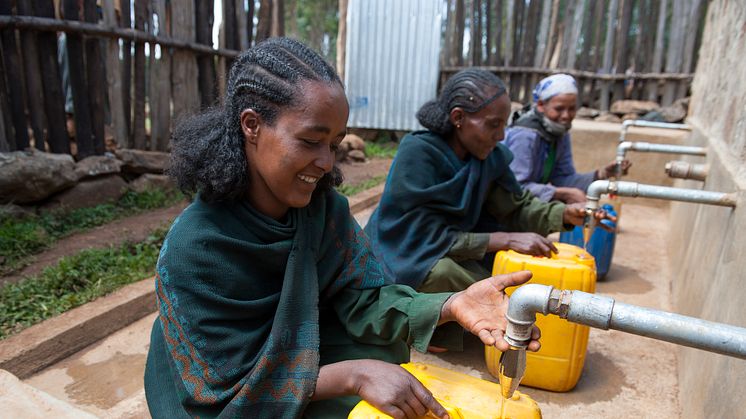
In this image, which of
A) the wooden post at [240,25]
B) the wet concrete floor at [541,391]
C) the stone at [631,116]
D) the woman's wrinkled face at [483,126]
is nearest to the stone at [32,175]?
the wet concrete floor at [541,391]

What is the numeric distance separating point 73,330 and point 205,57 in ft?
11.2

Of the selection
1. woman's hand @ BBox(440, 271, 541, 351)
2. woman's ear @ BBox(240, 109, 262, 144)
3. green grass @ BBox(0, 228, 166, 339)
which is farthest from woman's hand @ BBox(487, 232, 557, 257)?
green grass @ BBox(0, 228, 166, 339)

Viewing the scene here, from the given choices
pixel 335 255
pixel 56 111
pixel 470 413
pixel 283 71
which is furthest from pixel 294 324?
pixel 56 111

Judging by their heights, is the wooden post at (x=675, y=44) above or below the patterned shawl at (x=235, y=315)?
above

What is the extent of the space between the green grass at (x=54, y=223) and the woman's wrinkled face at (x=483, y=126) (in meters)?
2.62

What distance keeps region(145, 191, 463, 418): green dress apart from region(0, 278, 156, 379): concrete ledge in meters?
1.08

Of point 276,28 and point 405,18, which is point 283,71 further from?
point 405,18

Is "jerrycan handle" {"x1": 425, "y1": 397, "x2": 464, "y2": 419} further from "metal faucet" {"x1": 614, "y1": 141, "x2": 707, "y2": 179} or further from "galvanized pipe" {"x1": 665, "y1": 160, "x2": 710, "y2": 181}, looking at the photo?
"metal faucet" {"x1": 614, "y1": 141, "x2": 707, "y2": 179}

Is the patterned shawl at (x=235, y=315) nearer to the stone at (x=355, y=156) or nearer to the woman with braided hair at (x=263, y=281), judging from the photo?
the woman with braided hair at (x=263, y=281)

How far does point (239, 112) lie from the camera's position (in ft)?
4.42

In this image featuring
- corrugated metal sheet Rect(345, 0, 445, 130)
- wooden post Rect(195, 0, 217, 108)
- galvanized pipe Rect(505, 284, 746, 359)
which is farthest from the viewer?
corrugated metal sheet Rect(345, 0, 445, 130)

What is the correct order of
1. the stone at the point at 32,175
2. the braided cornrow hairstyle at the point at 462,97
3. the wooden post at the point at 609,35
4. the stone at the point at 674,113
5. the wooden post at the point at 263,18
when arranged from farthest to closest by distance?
the wooden post at the point at 609,35 < the stone at the point at 674,113 < the wooden post at the point at 263,18 < the stone at the point at 32,175 < the braided cornrow hairstyle at the point at 462,97

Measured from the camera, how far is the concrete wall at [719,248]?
5.12 ft

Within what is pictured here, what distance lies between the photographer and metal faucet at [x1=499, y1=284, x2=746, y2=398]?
0.87 m
